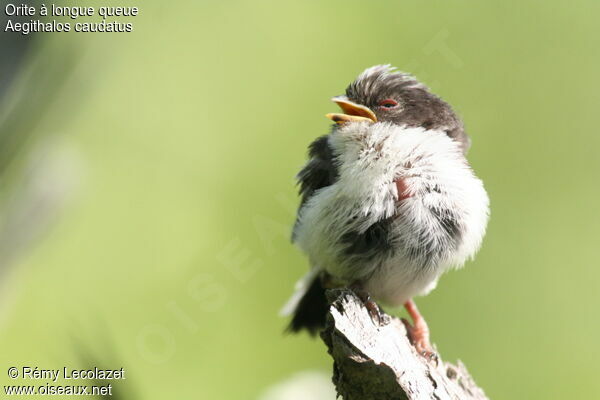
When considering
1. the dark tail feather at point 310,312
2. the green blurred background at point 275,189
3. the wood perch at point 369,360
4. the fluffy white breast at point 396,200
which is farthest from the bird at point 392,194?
the green blurred background at point 275,189

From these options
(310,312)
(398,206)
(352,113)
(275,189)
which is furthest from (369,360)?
(275,189)

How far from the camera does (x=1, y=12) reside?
1.30 metres

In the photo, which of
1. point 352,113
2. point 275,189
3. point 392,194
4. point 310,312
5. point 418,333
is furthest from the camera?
point 275,189

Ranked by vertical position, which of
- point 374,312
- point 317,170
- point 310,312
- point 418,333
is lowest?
point 310,312

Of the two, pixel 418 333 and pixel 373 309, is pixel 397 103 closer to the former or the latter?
pixel 373 309

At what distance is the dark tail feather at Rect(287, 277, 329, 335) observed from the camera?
539 cm

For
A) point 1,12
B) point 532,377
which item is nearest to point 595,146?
point 532,377

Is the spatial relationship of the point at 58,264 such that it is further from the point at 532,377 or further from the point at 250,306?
the point at 532,377

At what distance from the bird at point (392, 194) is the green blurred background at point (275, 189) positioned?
1894 millimetres

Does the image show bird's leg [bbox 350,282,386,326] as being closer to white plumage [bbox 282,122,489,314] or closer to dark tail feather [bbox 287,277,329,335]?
white plumage [bbox 282,122,489,314]

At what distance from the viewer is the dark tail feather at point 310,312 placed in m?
5.39

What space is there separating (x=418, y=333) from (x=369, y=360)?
6.44 ft

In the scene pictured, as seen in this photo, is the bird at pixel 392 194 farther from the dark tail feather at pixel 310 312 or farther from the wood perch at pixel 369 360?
the dark tail feather at pixel 310 312

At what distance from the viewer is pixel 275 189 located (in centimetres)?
721
